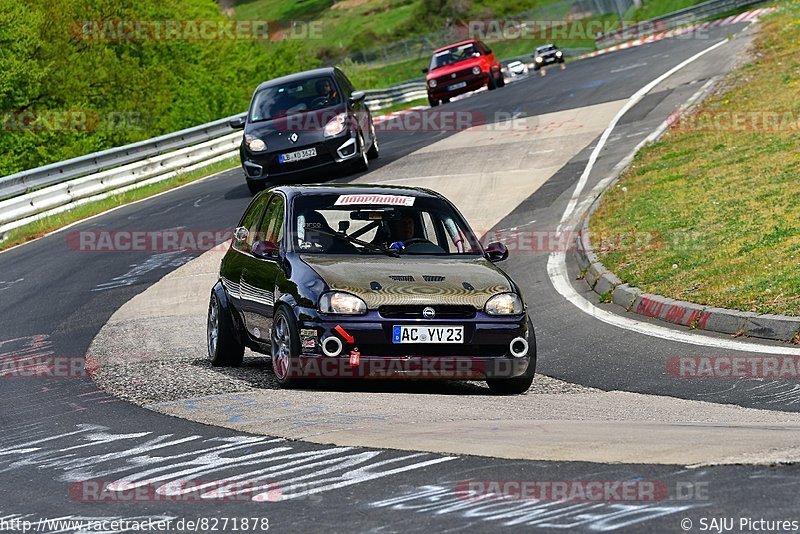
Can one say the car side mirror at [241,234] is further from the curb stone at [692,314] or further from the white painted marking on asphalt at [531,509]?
the white painted marking on asphalt at [531,509]

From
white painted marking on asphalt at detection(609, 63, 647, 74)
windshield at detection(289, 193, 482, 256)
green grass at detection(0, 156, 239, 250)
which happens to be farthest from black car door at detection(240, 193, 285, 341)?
white painted marking on asphalt at detection(609, 63, 647, 74)

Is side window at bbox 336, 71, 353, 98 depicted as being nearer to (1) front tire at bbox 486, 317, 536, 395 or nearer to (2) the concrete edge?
(2) the concrete edge

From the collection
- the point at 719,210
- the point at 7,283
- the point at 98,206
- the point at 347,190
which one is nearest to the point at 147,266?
the point at 7,283

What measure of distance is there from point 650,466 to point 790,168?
1238cm

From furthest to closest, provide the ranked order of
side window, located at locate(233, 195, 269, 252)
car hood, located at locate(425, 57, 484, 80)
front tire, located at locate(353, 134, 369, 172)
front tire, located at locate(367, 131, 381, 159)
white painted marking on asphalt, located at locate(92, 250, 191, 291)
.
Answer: car hood, located at locate(425, 57, 484, 80)
front tire, located at locate(367, 131, 381, 159)
front tire, located at locate(353, 134, 369, 172)
white painted marking on asphalt, located at locate(92, 250, 191, 291)
side window, located at locate(233, 195, 269, 252)

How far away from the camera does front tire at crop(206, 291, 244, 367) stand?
10.7 metres

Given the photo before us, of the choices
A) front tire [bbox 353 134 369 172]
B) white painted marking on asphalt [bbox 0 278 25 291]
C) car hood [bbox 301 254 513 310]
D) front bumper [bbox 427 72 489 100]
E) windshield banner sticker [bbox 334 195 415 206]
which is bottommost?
white painted marking on asphalt [bbox 0 278 25 291]

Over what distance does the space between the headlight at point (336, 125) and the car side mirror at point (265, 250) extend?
12126 millimetres

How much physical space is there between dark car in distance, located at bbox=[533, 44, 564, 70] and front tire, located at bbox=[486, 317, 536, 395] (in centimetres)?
5347

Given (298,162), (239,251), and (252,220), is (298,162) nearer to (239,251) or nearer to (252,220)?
(252,220)

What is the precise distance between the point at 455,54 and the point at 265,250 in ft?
112

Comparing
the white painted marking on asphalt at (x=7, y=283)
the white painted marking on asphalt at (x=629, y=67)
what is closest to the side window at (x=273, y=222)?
the white painted marking on asphalt at (x=7, y=283)

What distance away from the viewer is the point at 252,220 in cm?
1134

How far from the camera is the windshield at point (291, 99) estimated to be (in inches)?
A: 888
